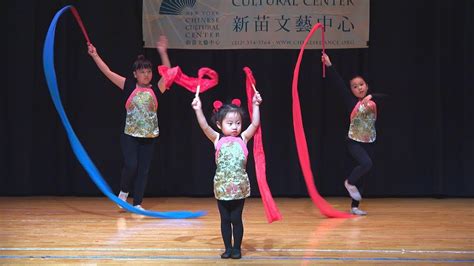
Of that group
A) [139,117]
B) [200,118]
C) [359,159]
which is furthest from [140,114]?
[359,159]

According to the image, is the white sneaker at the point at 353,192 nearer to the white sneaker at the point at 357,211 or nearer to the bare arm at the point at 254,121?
the white sneaker at the point at 357,211

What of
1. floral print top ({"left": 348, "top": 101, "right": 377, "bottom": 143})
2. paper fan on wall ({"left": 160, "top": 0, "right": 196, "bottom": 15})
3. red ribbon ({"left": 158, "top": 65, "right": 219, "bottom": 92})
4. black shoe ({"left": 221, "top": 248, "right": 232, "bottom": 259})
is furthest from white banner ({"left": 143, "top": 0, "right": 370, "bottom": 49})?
black shoe ({"left": 221, "top": 248, "right": 232, "bottom": 259})

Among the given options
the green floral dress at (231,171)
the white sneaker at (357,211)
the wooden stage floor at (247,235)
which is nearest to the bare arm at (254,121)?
the green floral dress at (231,171)

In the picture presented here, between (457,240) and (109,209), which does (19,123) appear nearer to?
(109,209)

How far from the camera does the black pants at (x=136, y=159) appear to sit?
232 inches

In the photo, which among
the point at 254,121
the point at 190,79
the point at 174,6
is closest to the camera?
the point at 254,121

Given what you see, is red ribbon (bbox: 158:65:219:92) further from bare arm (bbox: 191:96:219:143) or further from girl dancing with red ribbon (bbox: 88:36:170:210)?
bare arm (bbox: 191:96:219:143)

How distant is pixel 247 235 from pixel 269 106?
2.27 metres

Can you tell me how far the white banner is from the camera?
6727 millimetres

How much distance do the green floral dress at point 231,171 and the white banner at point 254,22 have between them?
2.70m

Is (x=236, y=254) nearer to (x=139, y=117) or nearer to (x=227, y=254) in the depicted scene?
(x=227, y=254)

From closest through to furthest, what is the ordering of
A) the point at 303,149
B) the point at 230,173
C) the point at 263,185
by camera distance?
1. the point at 230,173
2. the point at 263,185
3. the point at 303,149

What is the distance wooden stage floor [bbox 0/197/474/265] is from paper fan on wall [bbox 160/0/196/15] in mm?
1998

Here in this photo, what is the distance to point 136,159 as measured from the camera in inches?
233
